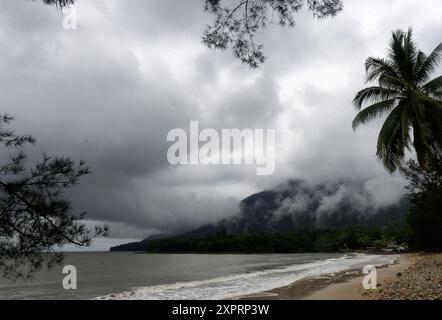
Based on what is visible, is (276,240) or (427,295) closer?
(427,295)

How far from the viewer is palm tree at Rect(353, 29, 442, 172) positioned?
15.4m

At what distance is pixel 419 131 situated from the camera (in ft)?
50.0

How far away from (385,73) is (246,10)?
13480 millimetres

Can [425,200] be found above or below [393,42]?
below

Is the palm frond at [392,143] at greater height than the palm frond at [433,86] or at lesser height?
lesser

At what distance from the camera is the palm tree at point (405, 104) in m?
15.4

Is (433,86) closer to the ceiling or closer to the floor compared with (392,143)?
closer to the ceiling

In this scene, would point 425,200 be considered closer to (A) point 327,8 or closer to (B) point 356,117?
(B) point 356,117

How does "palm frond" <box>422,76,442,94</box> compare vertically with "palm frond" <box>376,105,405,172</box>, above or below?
above

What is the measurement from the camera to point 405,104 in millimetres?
16078
